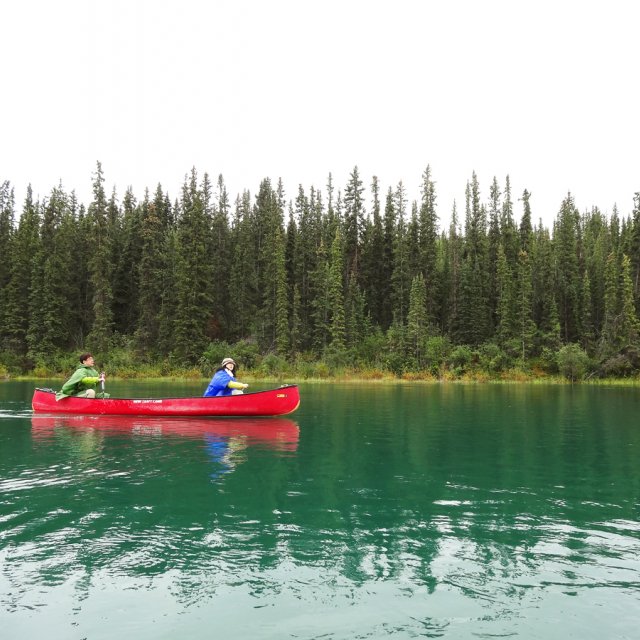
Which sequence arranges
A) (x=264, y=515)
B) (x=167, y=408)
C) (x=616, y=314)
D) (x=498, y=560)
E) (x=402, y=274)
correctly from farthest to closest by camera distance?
(x=402, y=274), (x=616, y=314), (x=167, y=408), (x=264, y=515), (x=498, y=560)

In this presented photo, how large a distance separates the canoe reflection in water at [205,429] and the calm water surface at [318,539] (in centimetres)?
29

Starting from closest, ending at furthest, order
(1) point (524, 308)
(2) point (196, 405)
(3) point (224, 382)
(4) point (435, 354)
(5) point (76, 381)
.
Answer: (2) point (196, 405), (3) point (224, 382), (5) point (76, 381), (4) point (435, 354), (1) point (524, 308)

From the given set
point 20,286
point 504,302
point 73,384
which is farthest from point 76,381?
point 504,302

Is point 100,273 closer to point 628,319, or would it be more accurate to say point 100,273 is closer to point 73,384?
point 73,384

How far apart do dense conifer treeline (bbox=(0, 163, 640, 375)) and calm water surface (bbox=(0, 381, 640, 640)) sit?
48.5m

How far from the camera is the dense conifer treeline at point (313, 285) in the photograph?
6488cm

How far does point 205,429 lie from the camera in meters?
20.0

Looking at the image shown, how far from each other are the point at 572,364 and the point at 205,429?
47.9 m

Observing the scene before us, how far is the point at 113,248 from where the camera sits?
77500 millimetres

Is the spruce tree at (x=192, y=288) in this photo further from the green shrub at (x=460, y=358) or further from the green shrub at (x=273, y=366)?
the green shrub at (x=460, y=358)

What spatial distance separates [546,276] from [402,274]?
20.0 metres

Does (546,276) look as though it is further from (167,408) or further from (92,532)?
(92,532)

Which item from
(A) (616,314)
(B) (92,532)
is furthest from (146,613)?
(A) (616,314)

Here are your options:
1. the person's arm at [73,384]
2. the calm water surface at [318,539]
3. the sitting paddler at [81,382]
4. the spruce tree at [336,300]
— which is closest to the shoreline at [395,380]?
the spruce tree at [336,300]
